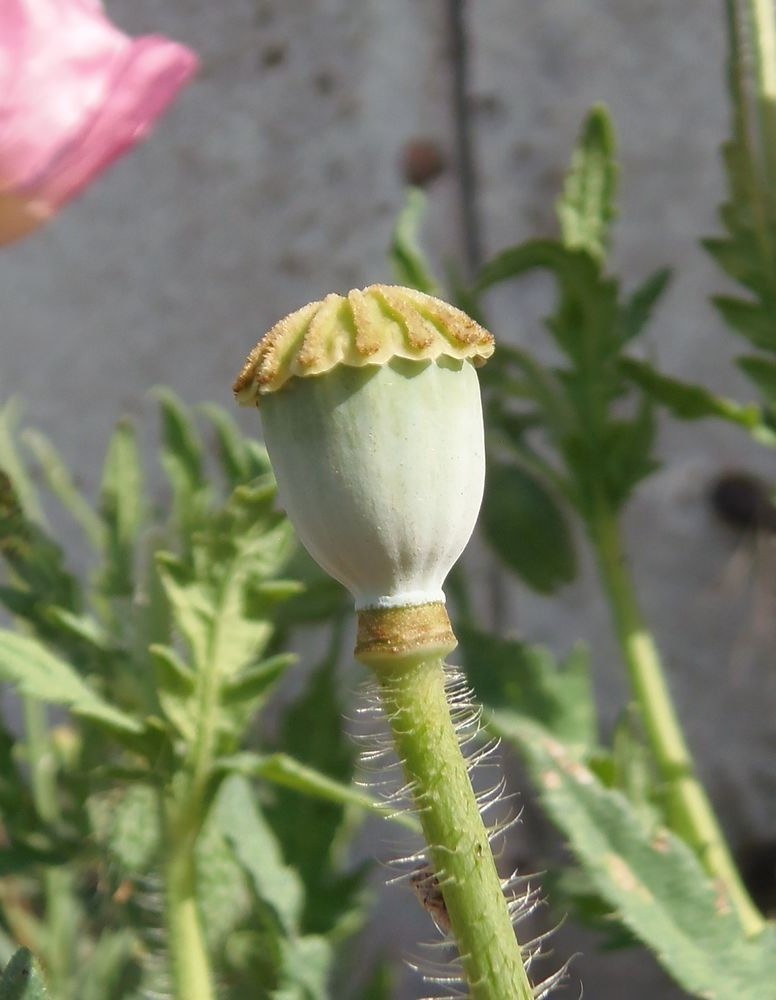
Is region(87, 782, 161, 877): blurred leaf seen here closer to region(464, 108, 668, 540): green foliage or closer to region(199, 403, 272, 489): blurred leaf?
region(199, 403, 272, 489): blurred leaf

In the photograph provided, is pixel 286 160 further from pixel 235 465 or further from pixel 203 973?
pixel 203 973

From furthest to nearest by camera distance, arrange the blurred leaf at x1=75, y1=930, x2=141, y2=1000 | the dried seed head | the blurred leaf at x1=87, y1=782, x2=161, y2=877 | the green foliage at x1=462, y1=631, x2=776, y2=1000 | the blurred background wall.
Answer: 1. the blurred background wall
2. the blurred leaf at x1=75, y1=930, x2=141, y2=1000
3. the blurred leaf at x1=87, y1=782, x2=161, y2=877
4. the green foliage at x1=462, y1=631, x2=776, y2=1000
5. the dried seed head

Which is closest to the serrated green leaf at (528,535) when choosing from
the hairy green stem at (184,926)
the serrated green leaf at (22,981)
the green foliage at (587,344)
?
the green foliage at (587,344)

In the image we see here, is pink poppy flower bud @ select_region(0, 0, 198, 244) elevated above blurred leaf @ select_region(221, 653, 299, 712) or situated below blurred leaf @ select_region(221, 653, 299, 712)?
above

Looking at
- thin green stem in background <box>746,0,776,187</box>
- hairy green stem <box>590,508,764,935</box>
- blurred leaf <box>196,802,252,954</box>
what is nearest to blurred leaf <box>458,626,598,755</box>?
hairy green stem <box>590,508,764,935</box>

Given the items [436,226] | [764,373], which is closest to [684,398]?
[764,373]

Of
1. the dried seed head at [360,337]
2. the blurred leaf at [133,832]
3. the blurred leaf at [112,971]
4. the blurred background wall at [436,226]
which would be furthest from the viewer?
the blurred background wall at [436,226]

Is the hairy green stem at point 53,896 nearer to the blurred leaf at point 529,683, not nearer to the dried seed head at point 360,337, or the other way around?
the blurred leaf at point 529,683

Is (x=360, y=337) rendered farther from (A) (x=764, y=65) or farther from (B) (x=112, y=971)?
(B) (x=112, y=971)

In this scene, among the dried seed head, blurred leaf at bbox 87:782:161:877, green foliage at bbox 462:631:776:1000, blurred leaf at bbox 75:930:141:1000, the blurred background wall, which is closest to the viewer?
the dried seed head
